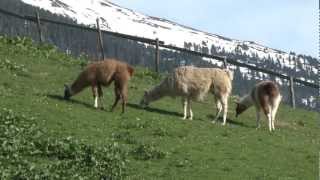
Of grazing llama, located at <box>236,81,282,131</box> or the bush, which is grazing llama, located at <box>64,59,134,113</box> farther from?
the bush

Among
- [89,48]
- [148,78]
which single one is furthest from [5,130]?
[89,48]

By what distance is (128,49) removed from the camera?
114 m

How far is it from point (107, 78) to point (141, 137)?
5221 mm

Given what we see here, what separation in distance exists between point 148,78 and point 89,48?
41742mm

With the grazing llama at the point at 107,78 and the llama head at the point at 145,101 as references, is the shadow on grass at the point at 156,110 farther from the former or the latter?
the grazing llama at the point at 107,78

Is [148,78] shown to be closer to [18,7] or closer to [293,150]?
[293,150]

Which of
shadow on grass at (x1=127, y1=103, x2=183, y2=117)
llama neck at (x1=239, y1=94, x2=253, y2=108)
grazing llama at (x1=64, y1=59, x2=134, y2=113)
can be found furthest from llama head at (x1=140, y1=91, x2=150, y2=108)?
llama neck at (x1=239, y1=94, x2=253, y2=108)

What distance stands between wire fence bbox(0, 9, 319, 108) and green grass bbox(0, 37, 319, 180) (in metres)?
7.10

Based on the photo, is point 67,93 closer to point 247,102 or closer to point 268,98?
point 268,98

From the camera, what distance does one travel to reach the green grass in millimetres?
16828

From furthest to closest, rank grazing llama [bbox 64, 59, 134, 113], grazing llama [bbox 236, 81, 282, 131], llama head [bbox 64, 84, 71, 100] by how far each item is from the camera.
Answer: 1. grazing llama [bbox 236, 81, 282, 131]
2. llama head [bbox 64, 84, 71, 100]
3. grazing llama [bbox 64, 59, 134, 113]

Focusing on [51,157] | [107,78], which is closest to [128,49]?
[107,78]

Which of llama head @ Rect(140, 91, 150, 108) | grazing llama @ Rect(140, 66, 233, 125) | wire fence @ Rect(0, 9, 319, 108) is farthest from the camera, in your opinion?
wire fence @ Rect(0, 9, 319, 108)

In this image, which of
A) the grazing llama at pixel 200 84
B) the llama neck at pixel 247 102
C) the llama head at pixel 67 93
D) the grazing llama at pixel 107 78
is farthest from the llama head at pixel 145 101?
the llama neck at pixel 247 102
